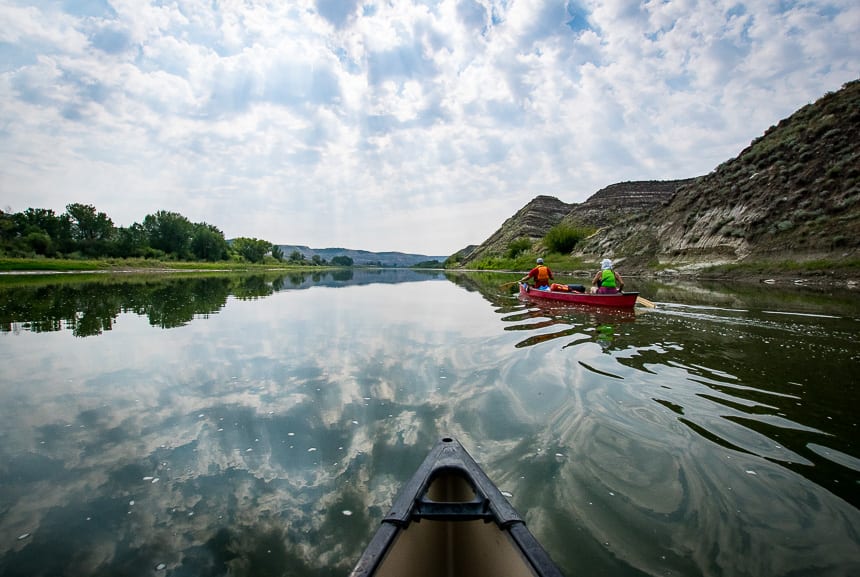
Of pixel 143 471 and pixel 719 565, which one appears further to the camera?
pixel 143 471

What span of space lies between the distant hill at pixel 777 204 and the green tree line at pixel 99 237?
90492 mm

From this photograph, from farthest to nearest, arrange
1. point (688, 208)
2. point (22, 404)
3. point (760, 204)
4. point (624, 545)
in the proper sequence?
1. point (688, 208)
2. point (760, 204)
3. point (22, 404)
4. point (624, 545)

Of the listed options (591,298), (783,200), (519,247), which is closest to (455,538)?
(591,298)

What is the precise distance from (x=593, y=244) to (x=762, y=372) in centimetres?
6352

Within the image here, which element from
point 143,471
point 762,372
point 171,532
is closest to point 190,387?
point 143,471

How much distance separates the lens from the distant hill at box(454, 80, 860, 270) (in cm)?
2870

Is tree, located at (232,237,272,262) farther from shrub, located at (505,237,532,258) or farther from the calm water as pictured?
the calm water

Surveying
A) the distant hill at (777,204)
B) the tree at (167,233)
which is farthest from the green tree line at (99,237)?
the distant hill at (777,204)

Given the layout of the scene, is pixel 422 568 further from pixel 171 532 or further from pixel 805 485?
pixel 805 485

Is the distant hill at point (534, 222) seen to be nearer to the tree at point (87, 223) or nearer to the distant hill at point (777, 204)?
the distant hill at point (777, 204)

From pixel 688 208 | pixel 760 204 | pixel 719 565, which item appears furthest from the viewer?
pixel 688 208

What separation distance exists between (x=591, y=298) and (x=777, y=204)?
30.6 metres

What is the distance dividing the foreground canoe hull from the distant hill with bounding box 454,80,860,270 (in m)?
35.1

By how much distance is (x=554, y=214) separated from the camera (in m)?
146
